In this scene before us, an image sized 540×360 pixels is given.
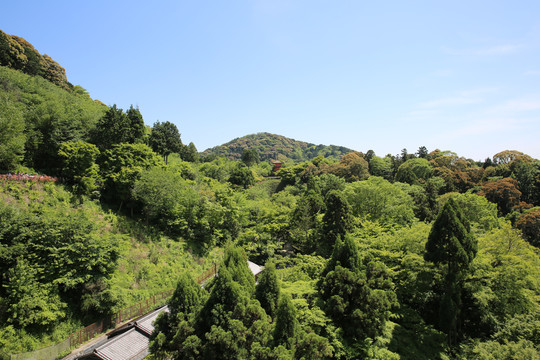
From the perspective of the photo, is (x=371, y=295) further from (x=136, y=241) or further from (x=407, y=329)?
(x=136, y=241)

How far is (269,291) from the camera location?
993cm

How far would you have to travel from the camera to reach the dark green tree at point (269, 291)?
9789mm

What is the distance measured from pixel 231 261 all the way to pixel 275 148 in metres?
143

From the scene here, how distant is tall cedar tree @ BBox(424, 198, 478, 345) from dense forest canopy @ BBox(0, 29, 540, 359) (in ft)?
0.19

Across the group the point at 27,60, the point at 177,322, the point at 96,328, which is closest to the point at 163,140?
the point at 96,328

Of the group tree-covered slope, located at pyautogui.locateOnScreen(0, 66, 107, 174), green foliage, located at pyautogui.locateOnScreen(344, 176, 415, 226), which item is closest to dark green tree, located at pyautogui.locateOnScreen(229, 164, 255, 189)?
green foliage, located at pyautogui.locateOnScreen(344, 176, 415, 226)

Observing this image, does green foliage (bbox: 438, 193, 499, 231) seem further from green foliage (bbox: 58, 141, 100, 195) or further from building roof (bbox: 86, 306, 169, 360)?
green foliage (bbox: 58, 141, 100, 195)

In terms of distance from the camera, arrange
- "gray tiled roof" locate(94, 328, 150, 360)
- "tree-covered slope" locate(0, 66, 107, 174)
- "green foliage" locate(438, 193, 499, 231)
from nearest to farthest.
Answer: "gray tiled roof" locate(94, 328, 150, 360) → "tree-covered slope" locate(0, 66, 107, 174) → "green foliage" locate(438, 193, 499, 231)

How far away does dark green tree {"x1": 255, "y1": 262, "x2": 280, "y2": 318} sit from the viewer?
9.79 meters

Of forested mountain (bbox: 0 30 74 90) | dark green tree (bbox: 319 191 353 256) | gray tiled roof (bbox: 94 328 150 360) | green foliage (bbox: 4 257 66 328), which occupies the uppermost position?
forested mountain (bbox: 0 30 74 90)

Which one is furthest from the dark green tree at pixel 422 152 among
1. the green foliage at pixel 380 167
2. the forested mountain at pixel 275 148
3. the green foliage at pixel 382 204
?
the forested mountain at pixel 275 148

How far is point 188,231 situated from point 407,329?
18.3m

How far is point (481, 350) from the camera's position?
9.19 metres

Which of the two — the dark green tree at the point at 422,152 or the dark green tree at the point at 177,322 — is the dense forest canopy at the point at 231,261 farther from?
the dark green tree at the point at 422,152
